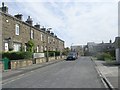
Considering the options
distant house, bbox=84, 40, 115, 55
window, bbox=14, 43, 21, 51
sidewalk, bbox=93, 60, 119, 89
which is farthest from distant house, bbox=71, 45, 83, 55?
sidewalk, bbox=93, 60, 119, 89

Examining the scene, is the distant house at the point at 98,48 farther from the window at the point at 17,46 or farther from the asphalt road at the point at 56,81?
the asphalt road at the point at 56,81

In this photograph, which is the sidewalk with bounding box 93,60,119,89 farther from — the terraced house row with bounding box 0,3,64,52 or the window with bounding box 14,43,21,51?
the window with bounding box 14,43,21,51

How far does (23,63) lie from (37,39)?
21353 mm

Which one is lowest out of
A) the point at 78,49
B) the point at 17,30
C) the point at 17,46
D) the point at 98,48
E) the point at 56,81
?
the point at 56,81

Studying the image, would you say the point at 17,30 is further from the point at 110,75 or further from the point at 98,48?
the point at 98,48

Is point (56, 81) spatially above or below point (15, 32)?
below

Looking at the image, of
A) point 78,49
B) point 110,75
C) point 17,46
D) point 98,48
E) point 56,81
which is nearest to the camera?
point 56,81

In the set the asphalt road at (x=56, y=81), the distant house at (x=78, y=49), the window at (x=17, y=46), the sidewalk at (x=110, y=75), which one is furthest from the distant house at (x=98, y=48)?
the asphalt road at (x=56, y=81)

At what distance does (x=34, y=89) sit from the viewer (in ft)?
40.7

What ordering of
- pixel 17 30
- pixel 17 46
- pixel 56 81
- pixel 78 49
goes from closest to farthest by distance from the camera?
pixel 56 81, pixel 17 46, pixel 17 30, pixel 78 49

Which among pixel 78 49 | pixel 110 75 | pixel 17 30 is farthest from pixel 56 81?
pixel 78 49

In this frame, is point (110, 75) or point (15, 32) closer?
point (110, 75)

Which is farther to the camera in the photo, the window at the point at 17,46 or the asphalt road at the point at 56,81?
the window at the point at 17,46

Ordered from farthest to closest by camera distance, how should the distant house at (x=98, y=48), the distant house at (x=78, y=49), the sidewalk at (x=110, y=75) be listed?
the distant house at (x=78, y=49) → the distant house at (x=98, y=48) → the sidewalk at (x=110, y=75)
